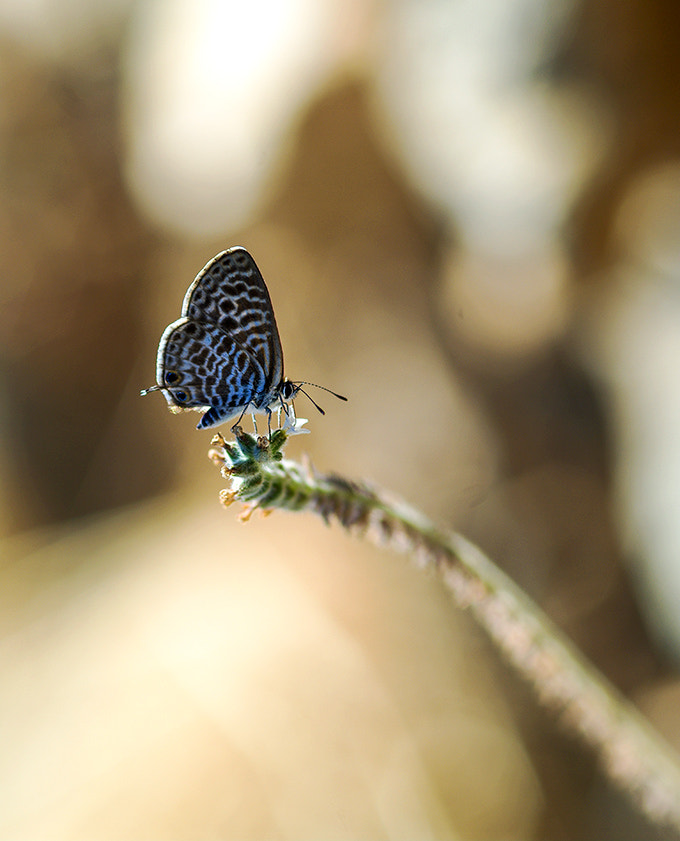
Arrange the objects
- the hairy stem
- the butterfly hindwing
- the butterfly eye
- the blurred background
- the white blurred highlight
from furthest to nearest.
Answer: the white blurred highlight
the blurred background
the butterfly eye
the butterfly hindwing
the hairy stem

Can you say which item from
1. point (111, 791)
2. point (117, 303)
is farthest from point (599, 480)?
point (117, 303)

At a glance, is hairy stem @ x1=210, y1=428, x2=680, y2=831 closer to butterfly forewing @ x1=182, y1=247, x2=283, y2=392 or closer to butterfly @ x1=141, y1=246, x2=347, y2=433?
butterfly @ x1=141, y1=246, x2=347, y2=433

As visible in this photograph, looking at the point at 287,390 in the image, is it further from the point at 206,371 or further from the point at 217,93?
the point at 217,93

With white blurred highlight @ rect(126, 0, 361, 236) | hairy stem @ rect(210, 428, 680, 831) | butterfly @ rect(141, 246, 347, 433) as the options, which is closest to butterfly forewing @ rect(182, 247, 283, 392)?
butterfly @ rect(141, 246, 347, 433)

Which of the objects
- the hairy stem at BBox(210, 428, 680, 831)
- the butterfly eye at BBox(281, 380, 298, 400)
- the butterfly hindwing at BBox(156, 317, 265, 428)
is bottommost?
the hairy stem at BBox(210, 428, 680, 831)

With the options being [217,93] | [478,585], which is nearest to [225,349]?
[478,585]

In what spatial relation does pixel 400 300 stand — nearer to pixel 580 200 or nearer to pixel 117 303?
pixel 580 200

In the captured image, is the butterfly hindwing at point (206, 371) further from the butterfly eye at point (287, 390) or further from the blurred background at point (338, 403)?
the blurred background at point (338, 403)

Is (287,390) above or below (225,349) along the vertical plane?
below
